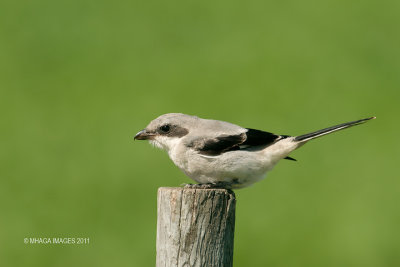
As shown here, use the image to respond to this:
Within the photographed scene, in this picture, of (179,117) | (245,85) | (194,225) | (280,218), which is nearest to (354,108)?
(245,85)

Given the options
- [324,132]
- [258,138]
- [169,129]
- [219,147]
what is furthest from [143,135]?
[324,132]

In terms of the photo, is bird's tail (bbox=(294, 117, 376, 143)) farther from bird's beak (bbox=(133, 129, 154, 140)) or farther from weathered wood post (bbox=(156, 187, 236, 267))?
weathered wood post (bbox=(156, 187, 236, 267))

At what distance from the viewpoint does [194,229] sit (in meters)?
4.07

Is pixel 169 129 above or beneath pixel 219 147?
above

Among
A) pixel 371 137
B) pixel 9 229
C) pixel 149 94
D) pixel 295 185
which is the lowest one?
pixel 9 229

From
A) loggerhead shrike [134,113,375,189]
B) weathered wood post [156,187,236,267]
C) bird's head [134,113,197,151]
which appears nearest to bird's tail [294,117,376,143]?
loggerhead shrike [134,113,375,189]

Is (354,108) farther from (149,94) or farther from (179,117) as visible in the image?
(179,117)

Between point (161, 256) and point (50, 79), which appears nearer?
point (161, 256)

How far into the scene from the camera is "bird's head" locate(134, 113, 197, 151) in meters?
5.45

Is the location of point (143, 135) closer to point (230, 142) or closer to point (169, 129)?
point (169, 129)

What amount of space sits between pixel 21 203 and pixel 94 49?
5087 mm

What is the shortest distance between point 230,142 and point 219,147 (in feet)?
0.39

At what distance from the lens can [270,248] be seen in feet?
29.7

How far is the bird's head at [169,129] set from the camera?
17.9 ft
